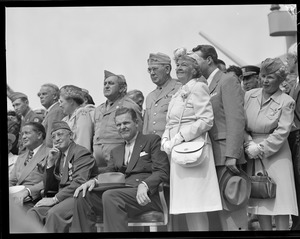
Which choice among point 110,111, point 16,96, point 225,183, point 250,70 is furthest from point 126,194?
point 250,70

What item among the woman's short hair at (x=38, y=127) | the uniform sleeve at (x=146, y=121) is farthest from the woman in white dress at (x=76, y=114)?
the uniform sleeve at (x=146, y=121)

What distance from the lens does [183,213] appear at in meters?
5.50

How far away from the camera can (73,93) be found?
19.1 ft

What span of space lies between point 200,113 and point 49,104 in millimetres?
1619

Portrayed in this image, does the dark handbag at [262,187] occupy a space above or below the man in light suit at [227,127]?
below

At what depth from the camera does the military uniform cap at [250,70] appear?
580 centimetres

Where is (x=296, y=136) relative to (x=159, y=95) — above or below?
below

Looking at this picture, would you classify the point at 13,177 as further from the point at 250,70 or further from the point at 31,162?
the point at 250,70

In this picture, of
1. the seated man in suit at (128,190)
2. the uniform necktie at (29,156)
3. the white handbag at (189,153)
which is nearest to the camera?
the white handbag at (189,153)

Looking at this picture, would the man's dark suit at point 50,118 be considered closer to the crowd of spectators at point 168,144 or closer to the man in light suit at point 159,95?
the crowd of spectators at point 168,144

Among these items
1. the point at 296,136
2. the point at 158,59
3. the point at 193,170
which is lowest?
the point at 193,170

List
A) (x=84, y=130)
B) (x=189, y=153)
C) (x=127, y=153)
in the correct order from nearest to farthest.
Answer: (x=189, y=153) < (x=127, y=153) < (x=84, y=130)

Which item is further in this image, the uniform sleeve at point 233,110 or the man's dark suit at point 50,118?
the man's dark suit at point 50,118

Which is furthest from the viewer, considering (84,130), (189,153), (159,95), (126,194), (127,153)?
(84,130)
